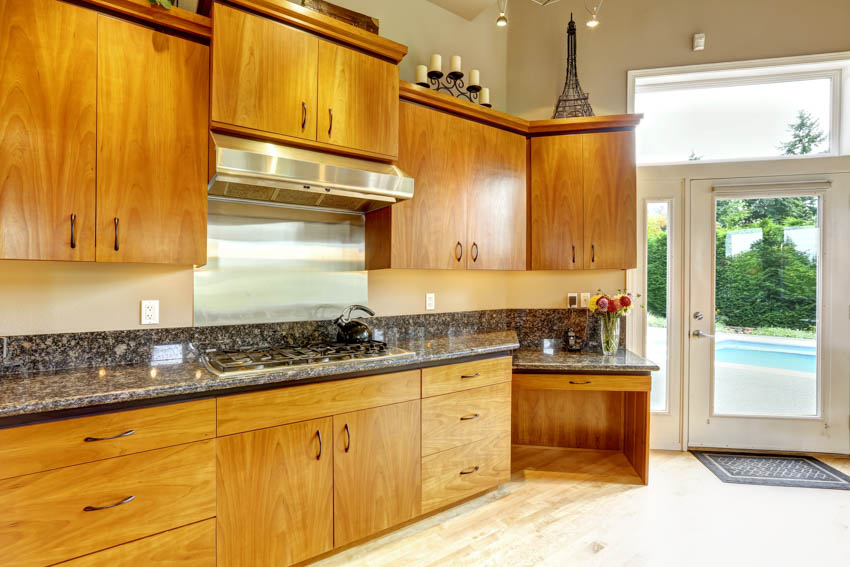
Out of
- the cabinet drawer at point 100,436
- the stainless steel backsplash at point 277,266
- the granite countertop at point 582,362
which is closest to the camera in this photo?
the cabinet drawer at point 100,436

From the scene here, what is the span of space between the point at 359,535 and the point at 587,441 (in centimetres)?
201

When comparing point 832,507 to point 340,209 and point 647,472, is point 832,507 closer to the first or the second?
point 647,472

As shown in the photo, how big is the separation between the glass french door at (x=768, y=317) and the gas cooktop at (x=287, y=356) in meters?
2.54

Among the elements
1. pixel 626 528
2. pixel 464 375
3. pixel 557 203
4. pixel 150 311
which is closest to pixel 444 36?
pixel 557 203

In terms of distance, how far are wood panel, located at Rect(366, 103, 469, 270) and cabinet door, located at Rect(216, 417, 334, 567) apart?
1058 mm

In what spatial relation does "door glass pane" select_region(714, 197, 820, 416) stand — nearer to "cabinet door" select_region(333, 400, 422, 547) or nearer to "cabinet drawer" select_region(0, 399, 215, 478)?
"cabinet door" select_region(333, 400, 422, 547)

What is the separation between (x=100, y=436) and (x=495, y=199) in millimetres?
2375

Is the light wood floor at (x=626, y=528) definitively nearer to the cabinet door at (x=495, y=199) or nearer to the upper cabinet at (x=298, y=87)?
the cabinet door at (x=495, y=199)

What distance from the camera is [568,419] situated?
3.23 m

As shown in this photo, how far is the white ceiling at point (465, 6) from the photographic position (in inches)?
118

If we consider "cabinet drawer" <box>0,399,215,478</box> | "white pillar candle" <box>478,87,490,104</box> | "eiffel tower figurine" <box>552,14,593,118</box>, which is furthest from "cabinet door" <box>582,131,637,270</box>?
"cabinet drawer" <box>0,399,215,478</box>

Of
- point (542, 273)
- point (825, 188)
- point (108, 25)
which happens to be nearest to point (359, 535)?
point (542, 273)

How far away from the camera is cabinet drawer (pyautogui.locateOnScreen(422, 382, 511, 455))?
7.22 feet

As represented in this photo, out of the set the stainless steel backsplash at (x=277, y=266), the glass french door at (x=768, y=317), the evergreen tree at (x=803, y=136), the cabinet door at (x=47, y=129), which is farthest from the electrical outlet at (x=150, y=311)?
the evergreen tree at (x=803, y=136)
